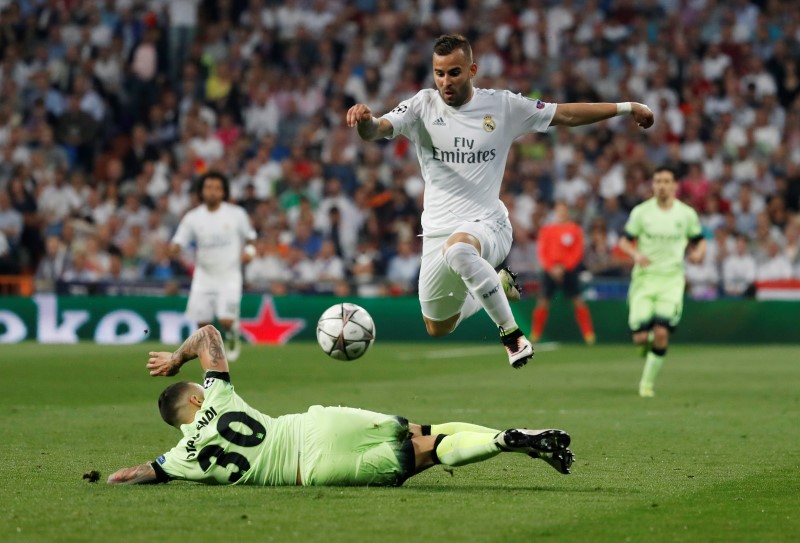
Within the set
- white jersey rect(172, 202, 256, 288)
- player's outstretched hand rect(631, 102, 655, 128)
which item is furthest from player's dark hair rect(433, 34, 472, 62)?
white jersey rect(172, 202, 256, 288)

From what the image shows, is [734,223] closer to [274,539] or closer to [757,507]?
[757,507]

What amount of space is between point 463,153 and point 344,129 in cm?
1614

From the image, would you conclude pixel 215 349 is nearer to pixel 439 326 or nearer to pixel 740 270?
pixel 439 326

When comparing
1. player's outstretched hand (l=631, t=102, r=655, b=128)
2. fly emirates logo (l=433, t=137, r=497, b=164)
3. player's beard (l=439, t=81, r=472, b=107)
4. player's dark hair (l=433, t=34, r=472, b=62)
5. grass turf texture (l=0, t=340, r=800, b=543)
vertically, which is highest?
player's dark hair (l=433, t=34, r=472, b=62)

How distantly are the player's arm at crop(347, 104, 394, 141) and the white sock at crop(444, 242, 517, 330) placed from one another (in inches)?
35.8

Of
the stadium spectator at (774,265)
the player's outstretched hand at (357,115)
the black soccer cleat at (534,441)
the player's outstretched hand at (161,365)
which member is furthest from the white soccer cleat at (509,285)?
the stadium spectator at (774,265)

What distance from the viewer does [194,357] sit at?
25.3ft

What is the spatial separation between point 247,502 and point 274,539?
3.69 feet

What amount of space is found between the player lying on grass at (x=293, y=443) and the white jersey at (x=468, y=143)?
8.23 ft

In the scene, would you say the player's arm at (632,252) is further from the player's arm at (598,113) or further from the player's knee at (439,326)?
the player's arm at (598,113)

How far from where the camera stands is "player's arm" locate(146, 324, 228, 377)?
7699 mm

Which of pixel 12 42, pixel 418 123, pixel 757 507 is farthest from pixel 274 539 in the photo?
pixel 12 42

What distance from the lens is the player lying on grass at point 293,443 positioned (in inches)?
296

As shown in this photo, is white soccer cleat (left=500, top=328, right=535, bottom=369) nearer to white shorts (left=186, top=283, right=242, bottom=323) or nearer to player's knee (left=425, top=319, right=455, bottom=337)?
player's knee (left=425, top=319, right=455, bottom=337)
